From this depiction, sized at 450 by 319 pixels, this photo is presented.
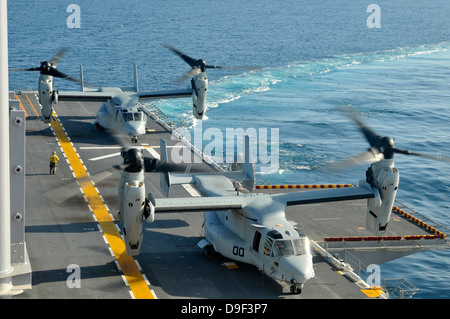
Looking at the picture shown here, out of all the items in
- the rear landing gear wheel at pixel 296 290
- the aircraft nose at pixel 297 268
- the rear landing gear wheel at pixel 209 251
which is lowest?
the rear landing gear wheel at pixel 296 290

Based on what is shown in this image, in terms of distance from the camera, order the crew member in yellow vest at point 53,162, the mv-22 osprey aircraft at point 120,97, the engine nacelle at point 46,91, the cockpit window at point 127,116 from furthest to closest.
A: the cockpit window at point 127,116
the mv-22 osprey aircraft at point 120,97
the engine nacelle at point 46,91
the crew member in yellow vest at point 53,162

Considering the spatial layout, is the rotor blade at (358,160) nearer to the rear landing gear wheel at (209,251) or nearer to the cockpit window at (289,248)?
the cockpit window at (289,248)

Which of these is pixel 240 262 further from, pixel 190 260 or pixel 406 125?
pixel 406 125

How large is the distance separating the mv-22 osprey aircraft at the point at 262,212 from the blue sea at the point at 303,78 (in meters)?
18.6

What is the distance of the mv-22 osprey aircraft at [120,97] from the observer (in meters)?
59.1

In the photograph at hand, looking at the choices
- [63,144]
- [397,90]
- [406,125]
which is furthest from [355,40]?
[63,144]

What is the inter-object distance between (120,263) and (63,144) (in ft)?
88.3

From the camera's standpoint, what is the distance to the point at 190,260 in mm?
38156

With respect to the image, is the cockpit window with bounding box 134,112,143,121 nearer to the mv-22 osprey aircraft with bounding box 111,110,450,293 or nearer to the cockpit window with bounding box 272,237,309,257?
the mv-22 osprey aircraft with bounding box 111,110,450,293

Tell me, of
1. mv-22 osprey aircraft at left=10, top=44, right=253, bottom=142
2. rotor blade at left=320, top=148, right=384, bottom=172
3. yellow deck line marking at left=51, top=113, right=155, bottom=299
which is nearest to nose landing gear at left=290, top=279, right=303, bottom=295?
rotor blade at left=320, top=148, right=384, bottom=172

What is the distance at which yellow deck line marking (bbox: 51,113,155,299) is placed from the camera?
34219 millimetres

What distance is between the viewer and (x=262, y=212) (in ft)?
119

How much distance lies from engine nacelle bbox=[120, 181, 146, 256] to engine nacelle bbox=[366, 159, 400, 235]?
1366 cm

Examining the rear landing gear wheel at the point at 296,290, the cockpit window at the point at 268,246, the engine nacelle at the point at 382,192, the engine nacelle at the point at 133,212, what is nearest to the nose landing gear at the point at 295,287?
the rear landing gear wheel at the point at 296,290
